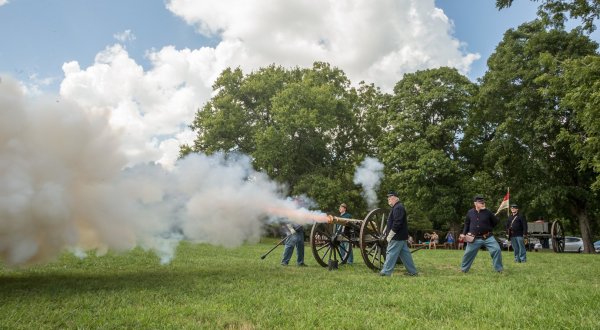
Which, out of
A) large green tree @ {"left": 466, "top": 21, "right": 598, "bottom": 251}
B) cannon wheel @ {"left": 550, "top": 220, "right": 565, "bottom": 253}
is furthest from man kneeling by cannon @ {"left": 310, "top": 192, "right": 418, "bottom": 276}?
cannon wheel @ {"left": 550, "top": 220, "right": 565, "bottom": 253}

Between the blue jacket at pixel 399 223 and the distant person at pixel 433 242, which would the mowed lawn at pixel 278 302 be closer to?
the blue jacket at pixel 399 223

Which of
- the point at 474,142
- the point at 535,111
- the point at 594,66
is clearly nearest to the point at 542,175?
the point at 535,111

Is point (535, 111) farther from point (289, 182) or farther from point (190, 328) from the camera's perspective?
point (190, 328)

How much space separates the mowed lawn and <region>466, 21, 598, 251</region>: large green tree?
689 inches

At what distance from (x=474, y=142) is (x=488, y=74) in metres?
5.29

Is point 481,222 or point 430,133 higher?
point 430,133

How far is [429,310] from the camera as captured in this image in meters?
6.18

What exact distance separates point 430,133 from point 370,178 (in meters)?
5.07

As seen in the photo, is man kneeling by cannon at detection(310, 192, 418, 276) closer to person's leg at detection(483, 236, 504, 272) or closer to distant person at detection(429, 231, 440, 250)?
person's leg at detection(483, 236, 504, 272)

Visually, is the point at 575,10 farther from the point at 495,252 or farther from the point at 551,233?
the point at 551,233

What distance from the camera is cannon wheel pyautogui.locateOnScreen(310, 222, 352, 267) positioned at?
12602 millimetres

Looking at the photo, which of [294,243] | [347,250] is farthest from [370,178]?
[294,243]

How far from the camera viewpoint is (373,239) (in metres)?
11.8

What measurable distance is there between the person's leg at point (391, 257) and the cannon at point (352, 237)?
30.2 inches
